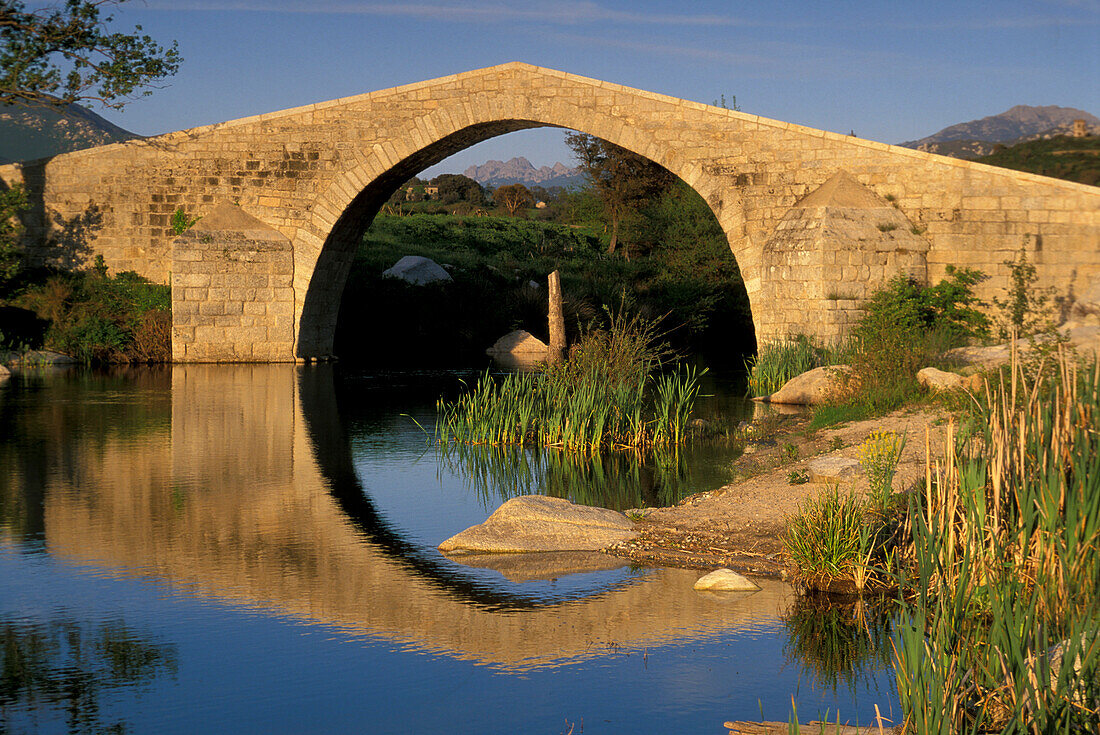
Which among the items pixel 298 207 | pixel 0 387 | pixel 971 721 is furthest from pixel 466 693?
pixel 298 207

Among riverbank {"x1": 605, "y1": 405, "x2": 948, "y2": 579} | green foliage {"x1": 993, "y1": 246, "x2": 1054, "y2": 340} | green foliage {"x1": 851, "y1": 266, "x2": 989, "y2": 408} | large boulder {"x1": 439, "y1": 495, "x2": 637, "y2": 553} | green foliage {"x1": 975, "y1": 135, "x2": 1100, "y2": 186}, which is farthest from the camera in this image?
green foliage {"x1": 975, "y1": 135, "x2": 1100, "y2": 186}

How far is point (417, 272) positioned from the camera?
26.7m

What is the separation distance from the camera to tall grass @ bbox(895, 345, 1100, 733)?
323 centimetres

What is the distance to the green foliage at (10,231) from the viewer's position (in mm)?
18859

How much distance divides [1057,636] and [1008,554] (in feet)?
A: 1.37

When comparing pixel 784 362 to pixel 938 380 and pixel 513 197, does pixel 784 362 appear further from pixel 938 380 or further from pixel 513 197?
pixel 513 197

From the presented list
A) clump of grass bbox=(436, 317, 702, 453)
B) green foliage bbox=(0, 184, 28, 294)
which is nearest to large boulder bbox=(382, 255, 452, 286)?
green foliage bbox=(0, 184, 28, 294)

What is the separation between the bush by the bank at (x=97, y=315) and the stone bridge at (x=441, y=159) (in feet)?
1.26

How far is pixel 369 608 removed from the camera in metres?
5.29

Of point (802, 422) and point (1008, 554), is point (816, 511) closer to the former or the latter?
point (1008, 554)

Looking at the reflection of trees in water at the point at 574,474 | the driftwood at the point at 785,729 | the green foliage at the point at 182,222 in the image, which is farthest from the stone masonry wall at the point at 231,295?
the driftwood at the point at 785,729

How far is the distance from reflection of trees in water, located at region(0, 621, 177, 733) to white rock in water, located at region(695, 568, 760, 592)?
251 centimetres

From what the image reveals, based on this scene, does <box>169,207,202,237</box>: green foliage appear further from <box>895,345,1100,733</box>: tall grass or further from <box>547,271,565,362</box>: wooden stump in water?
<box>895,345,1100,733</box>: tall grass

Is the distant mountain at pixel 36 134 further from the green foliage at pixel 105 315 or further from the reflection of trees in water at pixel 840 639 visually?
the reflection of trees in water at pixel 840 639
